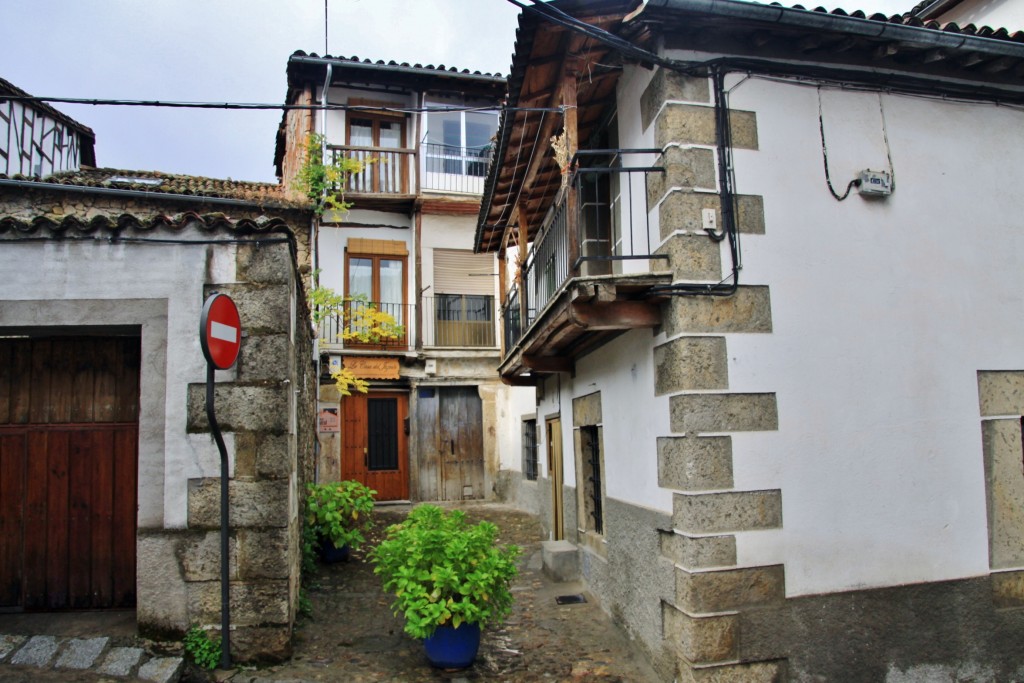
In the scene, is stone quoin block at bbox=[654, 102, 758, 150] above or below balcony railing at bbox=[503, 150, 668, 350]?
above

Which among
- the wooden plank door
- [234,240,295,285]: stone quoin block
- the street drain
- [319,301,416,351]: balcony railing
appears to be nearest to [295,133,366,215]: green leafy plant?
[319,301,416,351]: balcony railing

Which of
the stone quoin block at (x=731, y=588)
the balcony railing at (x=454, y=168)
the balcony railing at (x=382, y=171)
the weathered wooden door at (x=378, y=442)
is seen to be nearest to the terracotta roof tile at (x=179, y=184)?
the balcony railing at (x=382, y=171)

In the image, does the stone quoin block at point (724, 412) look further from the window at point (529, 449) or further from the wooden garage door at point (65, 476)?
the window at point (529, 449)

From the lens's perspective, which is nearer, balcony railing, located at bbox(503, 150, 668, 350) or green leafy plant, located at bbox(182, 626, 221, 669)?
green leafy plant, located at bbox(182, 626, 221, 669)

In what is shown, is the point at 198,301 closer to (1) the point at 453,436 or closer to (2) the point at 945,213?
(2) the point at 945,213

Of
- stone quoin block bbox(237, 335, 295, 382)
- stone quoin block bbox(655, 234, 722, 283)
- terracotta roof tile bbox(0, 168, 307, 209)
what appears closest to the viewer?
stone quoin block bbox(655, 234, 722, 283)

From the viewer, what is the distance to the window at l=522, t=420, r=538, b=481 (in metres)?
12.9

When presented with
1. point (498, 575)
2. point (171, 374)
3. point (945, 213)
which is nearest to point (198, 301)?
point (171, 374)

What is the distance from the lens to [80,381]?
568 cm

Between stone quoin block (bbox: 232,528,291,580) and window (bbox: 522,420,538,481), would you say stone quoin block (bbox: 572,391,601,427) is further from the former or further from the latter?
window (bbox: 522,420,538,481)

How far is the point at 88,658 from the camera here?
4.80 metres

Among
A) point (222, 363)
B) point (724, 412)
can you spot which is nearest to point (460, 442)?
point (222, 363)

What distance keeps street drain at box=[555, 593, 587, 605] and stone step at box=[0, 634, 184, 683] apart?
388cm

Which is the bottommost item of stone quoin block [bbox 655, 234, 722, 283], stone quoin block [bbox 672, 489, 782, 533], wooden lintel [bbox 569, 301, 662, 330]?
stone quoin block [bbox 672, 489, 782, 533]
